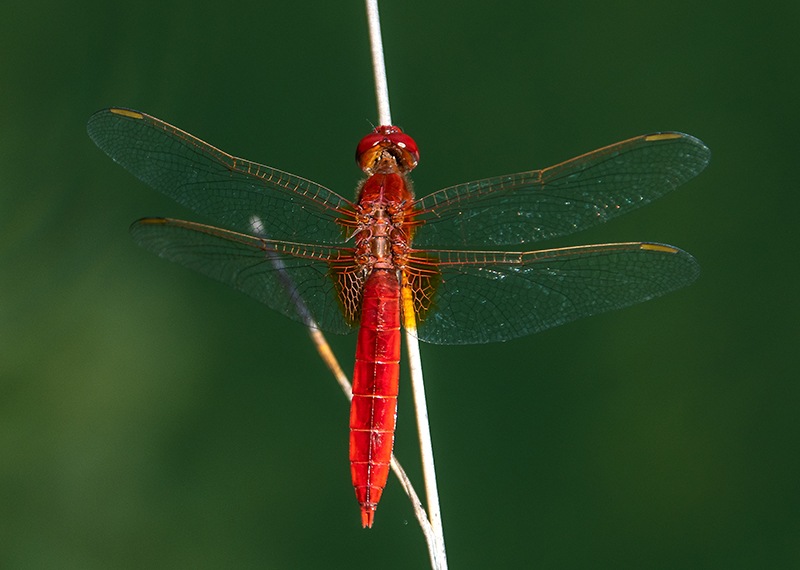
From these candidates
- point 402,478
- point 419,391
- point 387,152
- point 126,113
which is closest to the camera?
point 402,478

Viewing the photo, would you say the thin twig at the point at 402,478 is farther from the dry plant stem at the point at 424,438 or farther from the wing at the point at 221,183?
the wing at the point at 221,183

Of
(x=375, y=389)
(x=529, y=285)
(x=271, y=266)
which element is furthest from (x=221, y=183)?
(x=529, y=285)

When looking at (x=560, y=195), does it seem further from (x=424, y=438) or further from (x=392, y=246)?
(x=424, y=438)

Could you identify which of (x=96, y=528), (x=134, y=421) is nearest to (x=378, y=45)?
(x=134, y=421)

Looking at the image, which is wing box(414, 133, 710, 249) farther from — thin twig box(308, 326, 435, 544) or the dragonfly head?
thin twig box(308, 326, 435, 544)

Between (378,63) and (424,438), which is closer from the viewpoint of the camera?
(424,438)

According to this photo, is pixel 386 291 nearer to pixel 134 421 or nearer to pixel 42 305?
pixel 134 421
